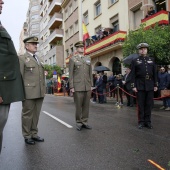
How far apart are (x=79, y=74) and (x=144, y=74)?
1.59 metres

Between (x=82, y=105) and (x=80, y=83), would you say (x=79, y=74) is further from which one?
(x=82, y=105)

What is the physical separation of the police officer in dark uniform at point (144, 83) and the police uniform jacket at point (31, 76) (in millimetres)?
2461

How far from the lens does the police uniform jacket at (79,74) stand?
6.31 meters

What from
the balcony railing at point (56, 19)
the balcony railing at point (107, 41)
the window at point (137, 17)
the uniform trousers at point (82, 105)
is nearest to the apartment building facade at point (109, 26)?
the balcony railing at point (107, 41)

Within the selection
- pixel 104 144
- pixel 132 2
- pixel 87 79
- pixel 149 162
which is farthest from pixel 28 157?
pixel 132 2

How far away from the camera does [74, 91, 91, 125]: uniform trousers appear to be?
632 cm

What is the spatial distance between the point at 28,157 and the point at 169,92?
725 centimetres

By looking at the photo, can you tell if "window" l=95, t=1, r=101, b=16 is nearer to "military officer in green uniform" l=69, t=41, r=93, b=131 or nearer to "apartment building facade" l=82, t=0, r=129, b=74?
"apartment building facade" l=82, t=0, r=129, b=74

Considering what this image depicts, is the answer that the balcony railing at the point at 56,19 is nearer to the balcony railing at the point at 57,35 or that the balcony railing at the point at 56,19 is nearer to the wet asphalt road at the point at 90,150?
the balcony railing at the point at 57,35

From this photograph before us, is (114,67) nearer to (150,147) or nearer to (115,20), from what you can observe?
(115,20)

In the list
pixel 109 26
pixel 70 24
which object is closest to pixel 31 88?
pixel 109 26

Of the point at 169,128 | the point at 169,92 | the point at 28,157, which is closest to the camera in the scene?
the point at 28,157

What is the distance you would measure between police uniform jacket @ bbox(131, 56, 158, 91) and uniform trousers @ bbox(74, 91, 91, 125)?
3.98 ft

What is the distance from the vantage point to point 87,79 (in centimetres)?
641
